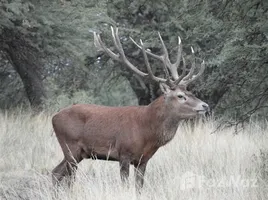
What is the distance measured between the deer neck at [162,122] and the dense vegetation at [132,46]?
1.27 m

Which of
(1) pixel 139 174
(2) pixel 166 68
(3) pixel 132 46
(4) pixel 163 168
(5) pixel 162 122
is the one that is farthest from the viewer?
(3) pixel 132 46

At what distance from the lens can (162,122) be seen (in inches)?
326

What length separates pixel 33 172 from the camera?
9250 mm

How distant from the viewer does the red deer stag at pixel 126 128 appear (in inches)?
317

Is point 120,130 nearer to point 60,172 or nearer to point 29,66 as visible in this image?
point 60,172

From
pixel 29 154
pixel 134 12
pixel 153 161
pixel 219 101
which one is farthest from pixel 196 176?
pixel 134 12

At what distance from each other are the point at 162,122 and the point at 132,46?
33.0ft

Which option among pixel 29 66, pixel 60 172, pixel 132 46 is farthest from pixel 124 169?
pixel 132 46

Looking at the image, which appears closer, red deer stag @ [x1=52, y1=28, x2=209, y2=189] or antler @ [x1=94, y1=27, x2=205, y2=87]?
red deer stag @ [x1=52, y1=28, x2=209, y2=189]

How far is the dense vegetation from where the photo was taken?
9.45m

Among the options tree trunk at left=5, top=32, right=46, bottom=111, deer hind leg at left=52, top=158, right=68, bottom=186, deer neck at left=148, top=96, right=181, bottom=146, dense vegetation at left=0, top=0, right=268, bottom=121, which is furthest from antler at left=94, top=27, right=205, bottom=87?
tree trunk at left=5, top=32, right=46, bottom=111

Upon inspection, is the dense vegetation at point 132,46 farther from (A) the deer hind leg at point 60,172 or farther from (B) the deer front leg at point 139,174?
(A) the deer hind leg at point 60,172

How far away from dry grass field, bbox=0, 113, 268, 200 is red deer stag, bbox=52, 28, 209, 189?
27 centimetres

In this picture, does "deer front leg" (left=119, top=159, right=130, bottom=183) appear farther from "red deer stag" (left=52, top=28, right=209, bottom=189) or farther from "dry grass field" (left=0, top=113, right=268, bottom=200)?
"dry grass field" (left=0, top=113, right=268, bottom=200)
